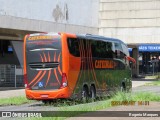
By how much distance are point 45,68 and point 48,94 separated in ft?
4.13

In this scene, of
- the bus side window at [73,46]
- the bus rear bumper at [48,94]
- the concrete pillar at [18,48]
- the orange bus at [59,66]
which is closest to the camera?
the bus rear bumper at [48,94]

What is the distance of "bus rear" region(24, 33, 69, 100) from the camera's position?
2191 centimetres

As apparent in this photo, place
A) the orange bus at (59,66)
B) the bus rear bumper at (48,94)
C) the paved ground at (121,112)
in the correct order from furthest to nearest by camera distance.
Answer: the orange bus at (59,66) → the bus rear bumper at (48,94) → the paved ground at (121,112)

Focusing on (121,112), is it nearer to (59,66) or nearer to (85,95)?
(59,66)

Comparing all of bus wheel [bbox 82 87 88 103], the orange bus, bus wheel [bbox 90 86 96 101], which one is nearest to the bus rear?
the orange bus

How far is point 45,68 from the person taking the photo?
2223 centimetres

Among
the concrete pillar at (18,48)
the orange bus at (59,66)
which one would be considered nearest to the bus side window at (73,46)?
the orange bus at (59,66)

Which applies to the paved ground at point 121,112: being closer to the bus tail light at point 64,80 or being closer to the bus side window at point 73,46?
the bus tail light at point 64,80

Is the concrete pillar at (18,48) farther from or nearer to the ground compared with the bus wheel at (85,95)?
farther from the ground

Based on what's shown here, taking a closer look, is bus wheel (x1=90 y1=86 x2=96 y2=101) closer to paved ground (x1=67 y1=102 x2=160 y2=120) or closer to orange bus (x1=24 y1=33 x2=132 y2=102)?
orange bus (x1=24 y1=33 x2=132 y2=102)

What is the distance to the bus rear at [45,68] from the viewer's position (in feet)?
71.9

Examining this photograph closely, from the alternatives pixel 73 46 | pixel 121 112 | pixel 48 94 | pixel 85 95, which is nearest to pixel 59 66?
pixel 73 46

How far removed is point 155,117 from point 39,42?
10595mm

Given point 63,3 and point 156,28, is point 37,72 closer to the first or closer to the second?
point 63,3
